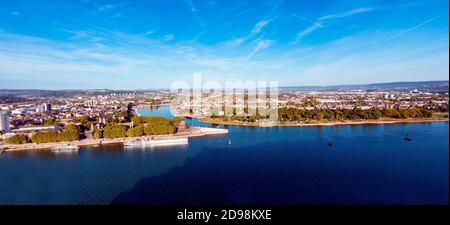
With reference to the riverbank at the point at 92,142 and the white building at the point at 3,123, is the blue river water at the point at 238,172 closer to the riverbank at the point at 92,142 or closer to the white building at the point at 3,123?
the riverbank at the point at 92,142

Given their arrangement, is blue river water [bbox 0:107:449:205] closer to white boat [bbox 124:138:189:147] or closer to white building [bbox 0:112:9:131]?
white boat [bbox 124:138:189:147]

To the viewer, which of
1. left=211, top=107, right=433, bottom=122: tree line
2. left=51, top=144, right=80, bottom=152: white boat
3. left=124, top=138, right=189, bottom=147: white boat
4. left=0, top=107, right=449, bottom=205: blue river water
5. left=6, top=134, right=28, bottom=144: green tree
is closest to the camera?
left=0, top=107, right=449, bottom=205: blue river water

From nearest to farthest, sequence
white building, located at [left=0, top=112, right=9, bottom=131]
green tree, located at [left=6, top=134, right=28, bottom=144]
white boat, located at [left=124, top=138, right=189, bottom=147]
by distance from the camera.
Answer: white boat, located at [left=124, top=138, right=189, bottom=147] < green tree, located at [left=6, top=134, right=28, bottom=144] < white building, located at [left=0, top=112, right=9, bottom=131]

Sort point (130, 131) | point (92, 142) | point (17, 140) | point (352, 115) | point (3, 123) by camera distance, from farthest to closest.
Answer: point (352, 115), point (3, 123), point (130, 131), point (92, 142), point (17, 140)

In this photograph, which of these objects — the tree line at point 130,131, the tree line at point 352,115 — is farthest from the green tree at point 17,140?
the tree line at point 352,115

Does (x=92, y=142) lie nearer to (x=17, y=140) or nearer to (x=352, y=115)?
(x=17, y=140)

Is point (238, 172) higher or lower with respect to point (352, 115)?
lower

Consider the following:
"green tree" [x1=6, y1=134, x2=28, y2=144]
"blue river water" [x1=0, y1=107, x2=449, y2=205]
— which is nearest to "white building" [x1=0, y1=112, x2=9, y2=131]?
"green tree" [x1=6, y1=134, x2=28, y2=144]

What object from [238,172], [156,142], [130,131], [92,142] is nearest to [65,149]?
[92,142]
